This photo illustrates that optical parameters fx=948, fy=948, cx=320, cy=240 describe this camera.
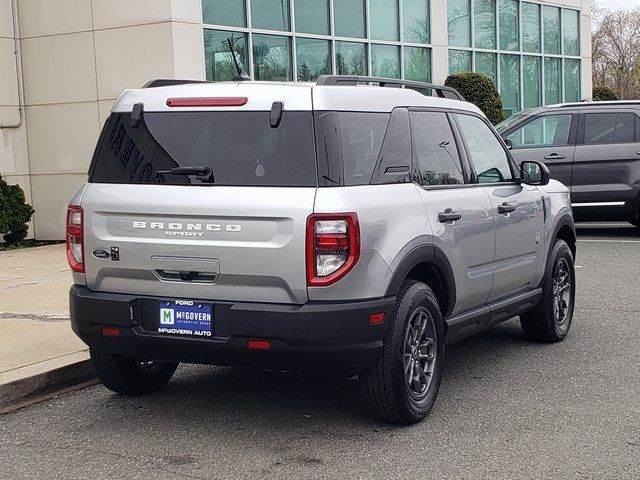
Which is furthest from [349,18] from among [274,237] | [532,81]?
[274,237]

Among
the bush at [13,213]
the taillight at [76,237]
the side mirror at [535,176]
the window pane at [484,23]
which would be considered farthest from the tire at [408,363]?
the window pane at [484,23]

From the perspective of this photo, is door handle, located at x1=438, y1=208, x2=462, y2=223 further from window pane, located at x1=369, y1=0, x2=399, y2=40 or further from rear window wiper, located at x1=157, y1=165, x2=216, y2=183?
window pane, located at x1=369, y1=0, x2=399, y2=40

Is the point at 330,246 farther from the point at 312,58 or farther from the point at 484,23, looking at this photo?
the point at 484,23

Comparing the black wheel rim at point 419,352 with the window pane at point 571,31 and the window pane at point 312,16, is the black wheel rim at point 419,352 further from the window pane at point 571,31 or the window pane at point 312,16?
the window pane at point 571,31

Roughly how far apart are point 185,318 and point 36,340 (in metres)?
2.62

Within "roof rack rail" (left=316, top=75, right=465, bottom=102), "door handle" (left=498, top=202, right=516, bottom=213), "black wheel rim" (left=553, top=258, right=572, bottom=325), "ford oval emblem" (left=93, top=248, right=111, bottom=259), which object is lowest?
"black wheel rim" (left=553, top=258, right=572, bottom=325)

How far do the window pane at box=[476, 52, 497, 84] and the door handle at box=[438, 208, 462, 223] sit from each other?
16595mm

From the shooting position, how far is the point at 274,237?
4820 mm

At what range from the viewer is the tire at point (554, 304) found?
285 inches

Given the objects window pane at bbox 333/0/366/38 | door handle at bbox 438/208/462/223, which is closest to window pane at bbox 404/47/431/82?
window pane at bbox 333/0/366/38

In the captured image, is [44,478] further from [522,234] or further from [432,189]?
[522,234]

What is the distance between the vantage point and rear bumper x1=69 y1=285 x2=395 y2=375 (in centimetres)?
479

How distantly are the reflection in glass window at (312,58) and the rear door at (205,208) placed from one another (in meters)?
10.9

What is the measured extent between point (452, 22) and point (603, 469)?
681 inches
